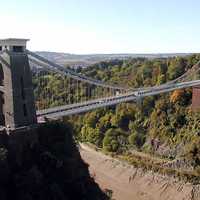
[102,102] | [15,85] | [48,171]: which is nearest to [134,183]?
[102,102]

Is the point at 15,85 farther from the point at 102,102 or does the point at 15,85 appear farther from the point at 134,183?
the point at 134,183

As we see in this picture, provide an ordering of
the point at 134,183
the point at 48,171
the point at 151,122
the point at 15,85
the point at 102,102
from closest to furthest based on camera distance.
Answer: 1. the point at 48,171
2. the point at 15,85
3. the point at 134,183
4. the point at 102,102
5. the point at 151,122

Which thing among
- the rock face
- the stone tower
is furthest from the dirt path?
the stone tower

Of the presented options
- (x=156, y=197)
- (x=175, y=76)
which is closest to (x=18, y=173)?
(x=156, y=197)

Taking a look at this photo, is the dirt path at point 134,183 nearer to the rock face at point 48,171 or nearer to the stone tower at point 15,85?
the rock face at point 48,171

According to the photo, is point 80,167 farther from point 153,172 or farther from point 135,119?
point 135,119
